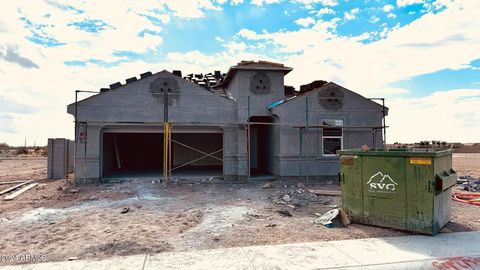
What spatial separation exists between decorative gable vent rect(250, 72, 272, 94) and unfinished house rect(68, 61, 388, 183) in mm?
45

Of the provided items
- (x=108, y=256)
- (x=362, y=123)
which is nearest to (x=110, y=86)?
(x=108, y=256)

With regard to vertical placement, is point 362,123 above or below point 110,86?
below

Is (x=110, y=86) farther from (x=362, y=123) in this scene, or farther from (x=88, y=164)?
(x=362, y=123)

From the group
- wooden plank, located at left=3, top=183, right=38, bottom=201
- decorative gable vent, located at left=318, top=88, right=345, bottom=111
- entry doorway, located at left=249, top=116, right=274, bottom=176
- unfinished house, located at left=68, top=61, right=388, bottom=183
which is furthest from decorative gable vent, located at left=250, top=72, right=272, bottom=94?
wooden plank, located at left=3, top=183, right=38, bottom=201

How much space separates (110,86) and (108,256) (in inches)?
397

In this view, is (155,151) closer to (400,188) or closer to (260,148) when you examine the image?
(260,148)

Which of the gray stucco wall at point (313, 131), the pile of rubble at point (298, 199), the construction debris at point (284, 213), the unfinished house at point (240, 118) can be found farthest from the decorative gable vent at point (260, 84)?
the construction debris at point (284, 213)

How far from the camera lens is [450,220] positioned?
7.51m

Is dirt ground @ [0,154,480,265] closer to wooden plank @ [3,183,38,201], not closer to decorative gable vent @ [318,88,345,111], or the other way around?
wooden plank @ [3,183,38,201]

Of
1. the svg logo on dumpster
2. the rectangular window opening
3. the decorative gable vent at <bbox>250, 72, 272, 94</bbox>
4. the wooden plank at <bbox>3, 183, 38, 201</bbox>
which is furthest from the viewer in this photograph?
the decorative gable vent at <bbox>250, 72, 272, 94</bbox>

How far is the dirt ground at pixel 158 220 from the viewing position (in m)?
6.06

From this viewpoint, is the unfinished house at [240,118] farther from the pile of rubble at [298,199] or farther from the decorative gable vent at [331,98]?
the pile of rubble at [298,199]

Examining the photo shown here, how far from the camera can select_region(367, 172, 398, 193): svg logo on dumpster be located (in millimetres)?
6586

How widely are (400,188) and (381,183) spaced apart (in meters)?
0.36
